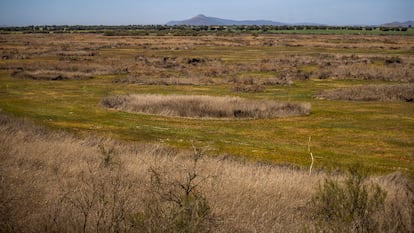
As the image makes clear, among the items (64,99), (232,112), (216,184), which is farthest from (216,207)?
(64,99)

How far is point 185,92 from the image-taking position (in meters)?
45.8

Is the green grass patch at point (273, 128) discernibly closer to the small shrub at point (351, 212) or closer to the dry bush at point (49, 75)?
the small shrub at point (351, 212)

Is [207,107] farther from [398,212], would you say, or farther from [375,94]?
[398,212]

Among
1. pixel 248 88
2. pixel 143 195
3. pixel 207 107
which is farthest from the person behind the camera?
pixel 248 88

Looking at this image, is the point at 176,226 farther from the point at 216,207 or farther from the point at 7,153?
the point at 7,153

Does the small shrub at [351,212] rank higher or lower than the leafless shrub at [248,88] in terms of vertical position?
higher

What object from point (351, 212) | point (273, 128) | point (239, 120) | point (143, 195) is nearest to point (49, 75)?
point (239, 120)

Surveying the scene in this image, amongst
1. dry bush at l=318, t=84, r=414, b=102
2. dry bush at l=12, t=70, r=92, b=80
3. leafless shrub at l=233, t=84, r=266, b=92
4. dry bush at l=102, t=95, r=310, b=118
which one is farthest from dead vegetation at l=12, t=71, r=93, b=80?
dry bush at l=318, t=84, r=414, b=102

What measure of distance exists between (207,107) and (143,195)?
83.2ft

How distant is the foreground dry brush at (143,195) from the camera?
26.6 ft

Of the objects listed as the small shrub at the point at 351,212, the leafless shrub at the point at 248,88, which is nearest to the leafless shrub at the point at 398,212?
the small shrub at the point at 351,212

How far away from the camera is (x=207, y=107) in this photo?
36.2 metres

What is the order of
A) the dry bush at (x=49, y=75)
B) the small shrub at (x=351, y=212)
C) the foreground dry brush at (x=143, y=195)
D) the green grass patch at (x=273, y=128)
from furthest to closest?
the dry bush at (x=49, y=75) → the green grass patch at (x=273, y=128) → the small shrub at (x=351, y=212) → the foreground dry brush at (x=143, y=195)

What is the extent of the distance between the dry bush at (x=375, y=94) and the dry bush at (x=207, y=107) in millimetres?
8214
